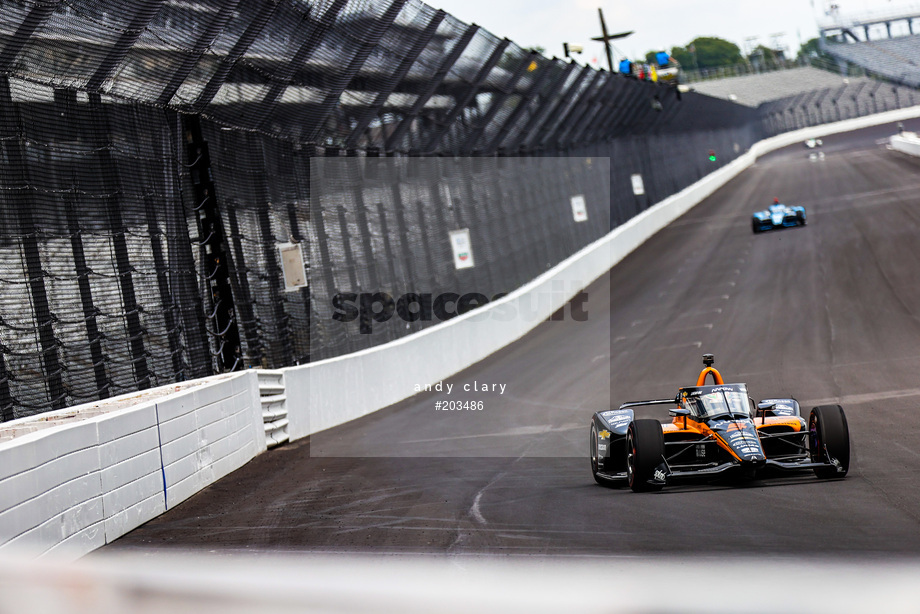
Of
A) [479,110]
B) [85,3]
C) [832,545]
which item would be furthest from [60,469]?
[479,110]

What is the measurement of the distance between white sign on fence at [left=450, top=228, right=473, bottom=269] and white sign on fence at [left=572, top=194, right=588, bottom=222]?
8.33 meters

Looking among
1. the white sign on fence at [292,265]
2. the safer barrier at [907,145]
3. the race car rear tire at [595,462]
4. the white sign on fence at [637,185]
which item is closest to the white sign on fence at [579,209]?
the white sign on fence at [637,185]

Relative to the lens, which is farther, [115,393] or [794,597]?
[115,393]

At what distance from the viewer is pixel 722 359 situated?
57.1 ft

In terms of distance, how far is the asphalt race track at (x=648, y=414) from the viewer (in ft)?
23.0

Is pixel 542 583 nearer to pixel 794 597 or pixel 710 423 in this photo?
pixel 794 597

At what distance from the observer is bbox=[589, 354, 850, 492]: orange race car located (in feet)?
27.9

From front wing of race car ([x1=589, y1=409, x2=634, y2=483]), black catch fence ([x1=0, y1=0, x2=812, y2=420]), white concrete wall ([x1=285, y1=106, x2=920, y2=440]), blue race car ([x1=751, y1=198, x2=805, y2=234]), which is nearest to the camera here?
black catch fence ([x1=0, y1=0, x2=812, y2=420])

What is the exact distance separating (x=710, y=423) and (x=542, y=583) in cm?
778

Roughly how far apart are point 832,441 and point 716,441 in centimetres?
95

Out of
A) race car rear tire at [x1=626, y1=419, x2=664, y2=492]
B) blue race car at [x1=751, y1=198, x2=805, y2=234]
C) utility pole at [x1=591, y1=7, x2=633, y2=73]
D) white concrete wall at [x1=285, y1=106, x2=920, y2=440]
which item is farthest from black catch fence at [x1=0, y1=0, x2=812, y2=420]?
utility pole at [x1=591, y1=7, x2=633, y2=73]

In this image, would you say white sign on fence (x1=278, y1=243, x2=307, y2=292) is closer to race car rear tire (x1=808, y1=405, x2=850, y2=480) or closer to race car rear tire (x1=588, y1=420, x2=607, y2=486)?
race car rear tire (x1=588, y1=420, x2=607, y2=486)

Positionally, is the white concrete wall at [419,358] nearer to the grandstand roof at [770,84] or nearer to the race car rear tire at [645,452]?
the race car rear tire at [645,452]

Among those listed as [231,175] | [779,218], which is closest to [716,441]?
[231,175]
